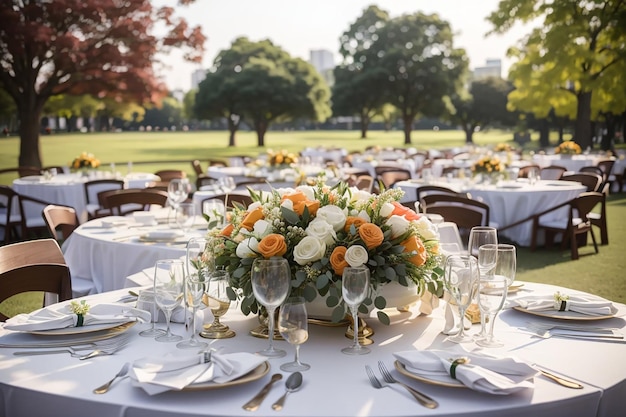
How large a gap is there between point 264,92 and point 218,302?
39277mm

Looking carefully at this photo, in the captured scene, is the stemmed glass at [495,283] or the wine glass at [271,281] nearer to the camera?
the wine glass at [271,281]

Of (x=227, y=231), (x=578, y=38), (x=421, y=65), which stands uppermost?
(x=421, y=65)

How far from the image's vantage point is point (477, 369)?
1.95 meters

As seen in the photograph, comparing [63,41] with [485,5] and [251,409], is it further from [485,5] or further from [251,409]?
[485,5]

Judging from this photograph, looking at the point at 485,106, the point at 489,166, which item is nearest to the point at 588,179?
the point at 489,166

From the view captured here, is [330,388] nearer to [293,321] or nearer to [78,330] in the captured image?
[293,321]

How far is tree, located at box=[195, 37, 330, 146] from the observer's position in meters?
41.0

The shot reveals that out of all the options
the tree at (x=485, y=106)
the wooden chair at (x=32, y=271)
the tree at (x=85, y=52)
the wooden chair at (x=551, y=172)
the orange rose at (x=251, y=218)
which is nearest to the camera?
the orange rose at (x=251, y=218)

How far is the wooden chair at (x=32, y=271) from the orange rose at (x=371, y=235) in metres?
1.77

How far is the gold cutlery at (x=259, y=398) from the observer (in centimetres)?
181

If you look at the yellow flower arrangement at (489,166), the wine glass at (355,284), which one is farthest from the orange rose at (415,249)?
the yellow flower arrangement at (489,166)

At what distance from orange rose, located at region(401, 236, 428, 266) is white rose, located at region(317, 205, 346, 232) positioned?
0.81 ft

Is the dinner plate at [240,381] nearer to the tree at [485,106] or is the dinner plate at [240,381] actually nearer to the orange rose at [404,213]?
the orange rose at [404,213]

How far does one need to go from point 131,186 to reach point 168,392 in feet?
29.1
